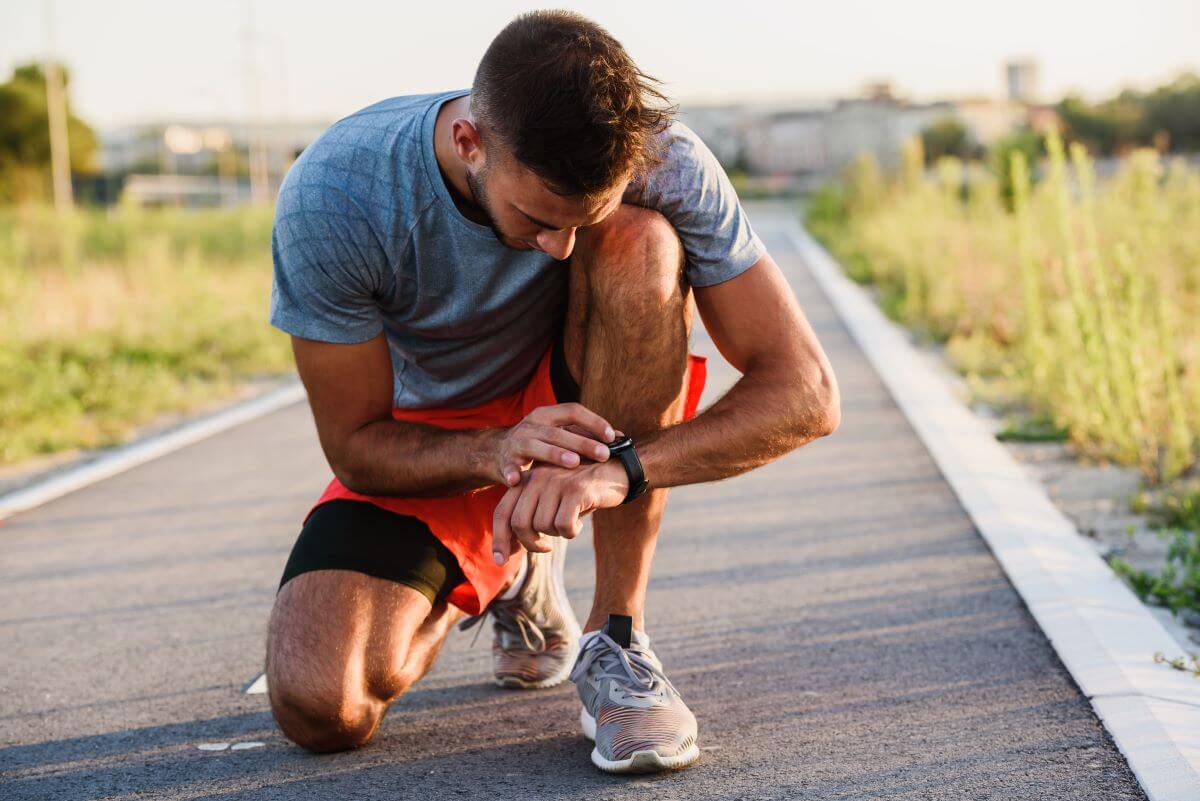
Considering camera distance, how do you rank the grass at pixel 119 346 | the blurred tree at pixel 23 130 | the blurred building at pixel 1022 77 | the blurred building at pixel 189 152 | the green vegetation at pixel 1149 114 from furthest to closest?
the blurred building at pixel 1022 77
the blurred building at pixel 189 152
the green vegetation at pixel 1149 114
the blurred tree at pixel 23 130
the grass at pixel 119 346

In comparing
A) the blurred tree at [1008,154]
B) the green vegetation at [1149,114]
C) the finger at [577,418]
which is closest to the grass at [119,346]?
the finger at [577,418]

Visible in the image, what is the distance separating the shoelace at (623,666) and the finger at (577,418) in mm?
518

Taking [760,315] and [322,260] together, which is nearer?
[322,260]

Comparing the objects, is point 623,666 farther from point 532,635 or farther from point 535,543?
point 532,635

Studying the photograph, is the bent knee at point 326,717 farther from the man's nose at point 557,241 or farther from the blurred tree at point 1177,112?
the blurred tree at point 1177,112

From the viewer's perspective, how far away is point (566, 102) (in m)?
2.59

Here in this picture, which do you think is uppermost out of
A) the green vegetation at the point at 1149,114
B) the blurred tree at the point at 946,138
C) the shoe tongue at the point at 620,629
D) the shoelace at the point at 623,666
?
the shoe tongue at the point at 620,629

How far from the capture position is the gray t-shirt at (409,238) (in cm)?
294

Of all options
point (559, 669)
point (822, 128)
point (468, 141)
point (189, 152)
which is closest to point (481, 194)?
point (468, 141)

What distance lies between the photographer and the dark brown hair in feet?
8.50

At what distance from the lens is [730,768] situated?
289cm

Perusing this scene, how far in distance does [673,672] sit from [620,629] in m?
0.46

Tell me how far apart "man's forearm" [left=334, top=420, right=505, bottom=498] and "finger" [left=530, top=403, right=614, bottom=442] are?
0.58 feet

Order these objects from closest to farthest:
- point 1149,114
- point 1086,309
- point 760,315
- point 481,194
Answer: point 481,194
point 760,315
point 1086,309
point 1149,114
